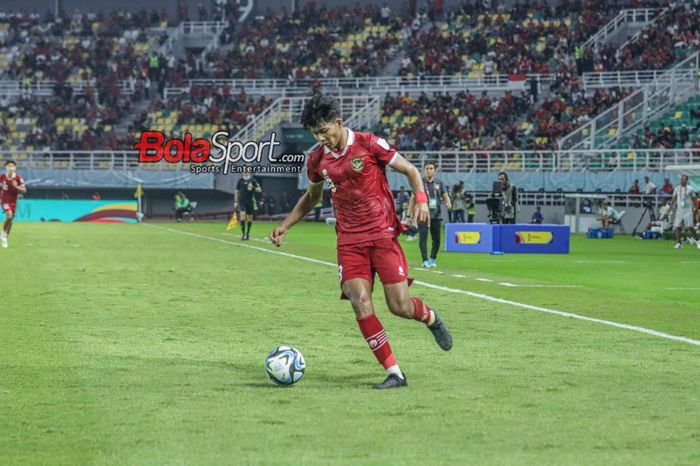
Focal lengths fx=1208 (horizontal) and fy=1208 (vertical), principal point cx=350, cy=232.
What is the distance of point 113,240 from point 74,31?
152ft

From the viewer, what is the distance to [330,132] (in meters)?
9.11

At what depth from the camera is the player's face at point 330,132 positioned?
9.06 m

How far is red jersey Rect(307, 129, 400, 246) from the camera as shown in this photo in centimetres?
929

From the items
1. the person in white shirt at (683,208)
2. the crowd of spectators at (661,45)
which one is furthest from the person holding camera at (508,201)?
the crowd of spectators at (661,45)

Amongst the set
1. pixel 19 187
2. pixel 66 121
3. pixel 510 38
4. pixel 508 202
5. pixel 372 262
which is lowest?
pixel 508 202

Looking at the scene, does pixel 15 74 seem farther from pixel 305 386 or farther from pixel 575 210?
pixel 305 386

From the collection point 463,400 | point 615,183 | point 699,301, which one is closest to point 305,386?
point 463,400

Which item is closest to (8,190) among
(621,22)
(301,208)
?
(301,208)

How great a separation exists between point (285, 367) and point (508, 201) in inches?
953

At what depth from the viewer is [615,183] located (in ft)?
167

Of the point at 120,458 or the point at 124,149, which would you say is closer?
the point at 120,458

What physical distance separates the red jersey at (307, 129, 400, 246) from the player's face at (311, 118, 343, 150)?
10 cm

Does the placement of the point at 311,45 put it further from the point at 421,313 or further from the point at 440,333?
the point at 421,313

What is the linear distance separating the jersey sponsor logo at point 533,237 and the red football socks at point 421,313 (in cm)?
2285
